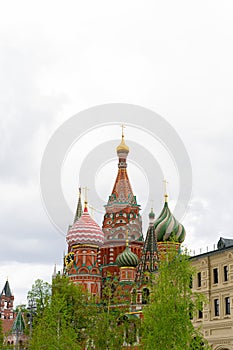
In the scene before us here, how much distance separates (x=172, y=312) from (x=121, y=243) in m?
41.1

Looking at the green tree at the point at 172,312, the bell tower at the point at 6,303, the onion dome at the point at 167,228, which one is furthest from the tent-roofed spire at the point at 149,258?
the bell tower at the point at 6,303

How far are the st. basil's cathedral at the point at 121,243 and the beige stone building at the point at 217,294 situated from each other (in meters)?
14.8

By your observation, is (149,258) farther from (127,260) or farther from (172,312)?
(172,312)

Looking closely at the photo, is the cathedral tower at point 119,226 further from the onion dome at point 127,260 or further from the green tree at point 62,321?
the green tree at point 62,321

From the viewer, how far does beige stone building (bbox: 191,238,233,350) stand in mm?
37656

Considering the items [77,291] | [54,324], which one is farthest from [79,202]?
[54,324]

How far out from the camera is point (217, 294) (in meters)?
38.8

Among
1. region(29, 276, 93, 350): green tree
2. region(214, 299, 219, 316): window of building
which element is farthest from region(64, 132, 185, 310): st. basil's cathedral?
region(214, 299, 219, 316): window of building

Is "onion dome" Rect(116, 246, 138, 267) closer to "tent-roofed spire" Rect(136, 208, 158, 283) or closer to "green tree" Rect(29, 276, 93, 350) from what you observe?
"tent-roofed spire" Rect(136, 208, 158, 283)

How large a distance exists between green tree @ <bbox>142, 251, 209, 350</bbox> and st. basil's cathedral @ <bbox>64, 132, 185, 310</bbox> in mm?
25136

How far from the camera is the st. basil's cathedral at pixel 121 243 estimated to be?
58688 millimetres

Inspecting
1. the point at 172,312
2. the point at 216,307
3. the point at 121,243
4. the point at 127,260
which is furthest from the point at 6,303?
the point at 172,312

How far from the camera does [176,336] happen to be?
27688 mm

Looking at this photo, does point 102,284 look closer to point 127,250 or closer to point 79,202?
point 127,250
